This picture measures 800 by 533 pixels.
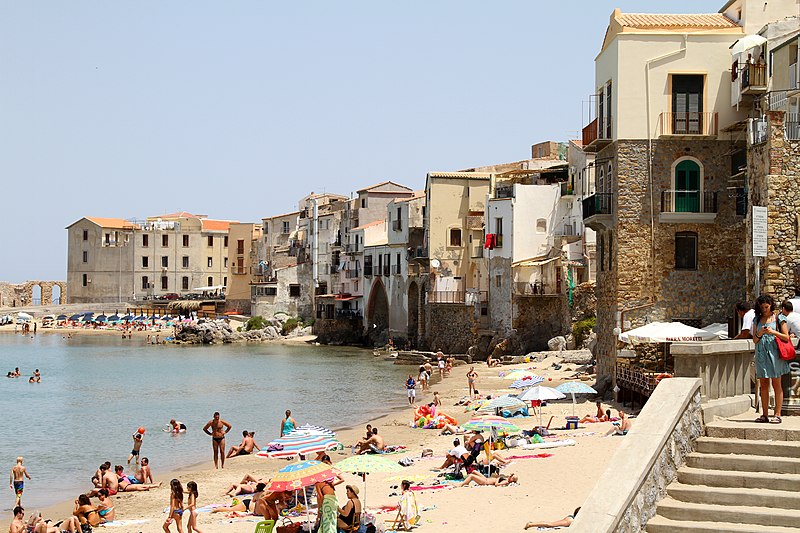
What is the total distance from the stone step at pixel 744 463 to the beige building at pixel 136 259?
340 ft

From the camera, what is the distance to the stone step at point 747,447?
9.96 metres

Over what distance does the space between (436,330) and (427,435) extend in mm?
34167

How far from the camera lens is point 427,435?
29562 millimetres

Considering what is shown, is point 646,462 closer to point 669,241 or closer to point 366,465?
point 366,465

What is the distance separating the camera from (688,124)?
29359mm

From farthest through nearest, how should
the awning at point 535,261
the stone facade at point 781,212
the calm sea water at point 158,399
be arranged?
1. the awning at point 535,261
2. the calm sea water at point 158,399
3. the stone facade at point 781,212

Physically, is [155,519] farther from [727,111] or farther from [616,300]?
[727,111]

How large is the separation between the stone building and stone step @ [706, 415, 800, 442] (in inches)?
759

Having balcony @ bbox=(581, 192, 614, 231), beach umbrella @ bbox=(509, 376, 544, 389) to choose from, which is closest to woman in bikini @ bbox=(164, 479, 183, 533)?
beach umbrella @ bbox=(509, 376, 544, 389)

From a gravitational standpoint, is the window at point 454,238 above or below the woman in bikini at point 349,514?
above

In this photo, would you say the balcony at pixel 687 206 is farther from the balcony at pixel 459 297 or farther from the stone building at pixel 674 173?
the balcony at pixel 459 297

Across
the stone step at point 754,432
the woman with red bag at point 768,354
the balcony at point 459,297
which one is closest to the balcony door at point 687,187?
the woman with red bag at point 768,354

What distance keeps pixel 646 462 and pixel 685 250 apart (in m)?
21.7

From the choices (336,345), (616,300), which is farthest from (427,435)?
(336,345)
